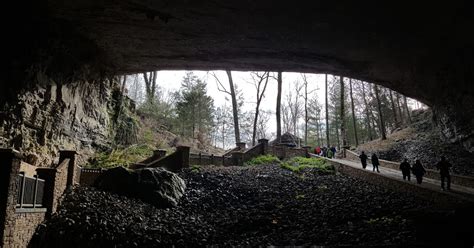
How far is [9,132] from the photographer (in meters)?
9.07

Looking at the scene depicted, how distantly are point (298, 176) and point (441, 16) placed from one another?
9584mm

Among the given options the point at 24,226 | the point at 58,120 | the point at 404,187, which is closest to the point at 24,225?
the point at 24,226

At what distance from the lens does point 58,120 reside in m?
11.5

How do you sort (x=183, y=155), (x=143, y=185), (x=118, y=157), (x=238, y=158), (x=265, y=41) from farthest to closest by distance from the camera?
(x=238, y=158) < (x=183, y=155) < (x=118, y=157) < (x=265, y=41) < (x=143, y=185)

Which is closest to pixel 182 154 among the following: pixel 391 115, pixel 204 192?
pixel 204 192

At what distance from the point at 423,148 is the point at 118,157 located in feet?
63.6

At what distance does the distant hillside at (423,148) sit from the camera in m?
15.6

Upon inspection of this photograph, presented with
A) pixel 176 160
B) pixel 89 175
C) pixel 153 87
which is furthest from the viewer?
pixel 153 87

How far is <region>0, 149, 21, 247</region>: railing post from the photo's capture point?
6.07 m

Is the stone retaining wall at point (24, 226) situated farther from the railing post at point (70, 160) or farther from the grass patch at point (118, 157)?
the grass patch at point (118, 157)

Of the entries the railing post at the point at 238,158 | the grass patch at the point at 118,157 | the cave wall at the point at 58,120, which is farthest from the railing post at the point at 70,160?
the railing post at the point at 238,158

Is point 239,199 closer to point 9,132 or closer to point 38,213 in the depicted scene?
point 38,213

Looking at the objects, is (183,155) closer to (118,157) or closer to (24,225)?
(118,157)

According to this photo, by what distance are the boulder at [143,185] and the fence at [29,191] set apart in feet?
9.14
